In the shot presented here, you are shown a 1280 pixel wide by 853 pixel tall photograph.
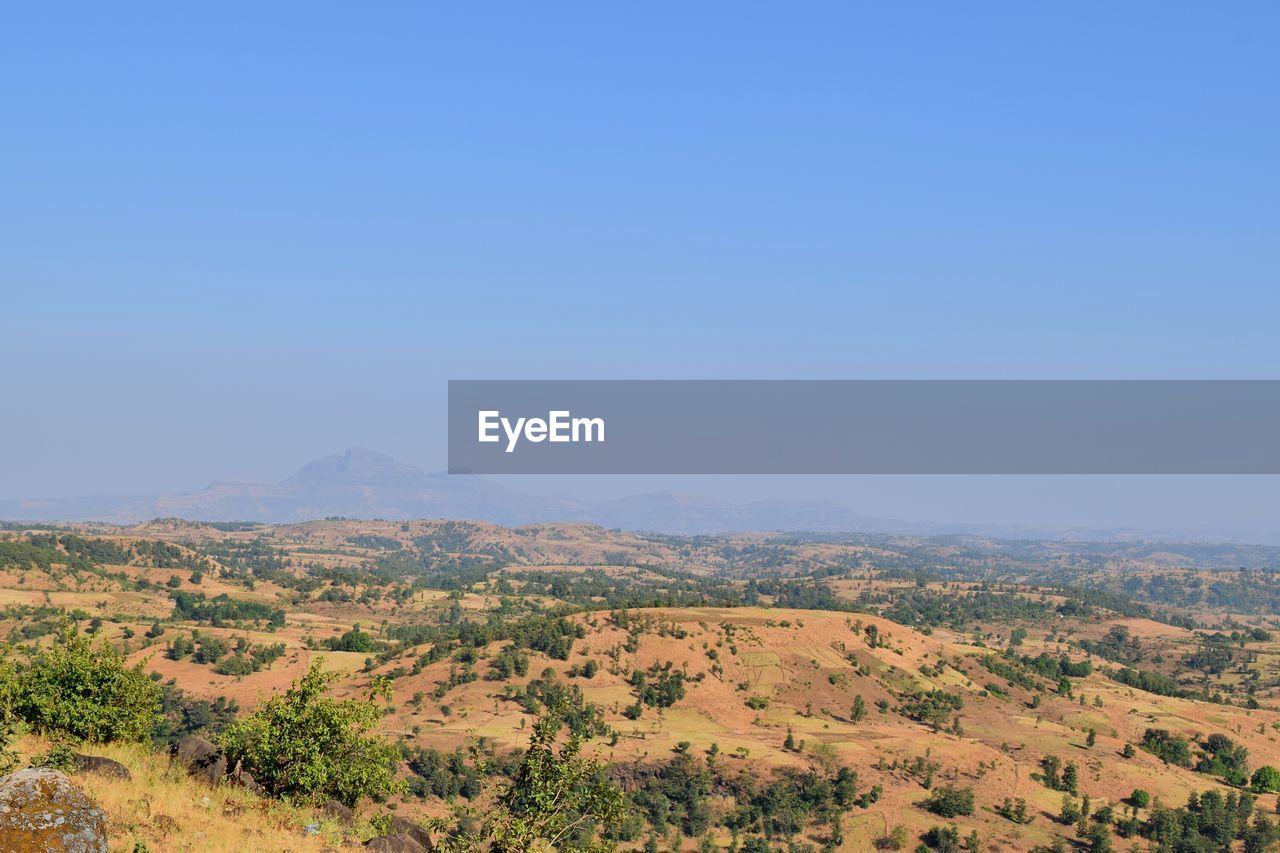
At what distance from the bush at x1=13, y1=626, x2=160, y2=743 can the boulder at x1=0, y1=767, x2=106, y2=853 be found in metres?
19.2

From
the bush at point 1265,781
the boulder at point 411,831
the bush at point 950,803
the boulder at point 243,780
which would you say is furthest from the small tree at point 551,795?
the bush at point 1265,781

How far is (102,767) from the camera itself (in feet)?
93.0

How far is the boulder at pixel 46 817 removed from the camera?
17906 millimetres

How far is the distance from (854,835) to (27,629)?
4693 inches

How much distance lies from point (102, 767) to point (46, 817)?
11.2m

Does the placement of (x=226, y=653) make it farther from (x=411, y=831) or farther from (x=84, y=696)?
(x=411, y=831)

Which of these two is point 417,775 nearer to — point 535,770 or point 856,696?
point 856,696

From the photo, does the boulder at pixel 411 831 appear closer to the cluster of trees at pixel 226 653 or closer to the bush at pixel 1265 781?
the bush at pixel 1265 781

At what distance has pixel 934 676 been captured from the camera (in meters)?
132

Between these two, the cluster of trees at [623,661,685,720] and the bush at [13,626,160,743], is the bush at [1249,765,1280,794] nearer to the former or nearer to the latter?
the cluster of trees at [623,661,685,720]

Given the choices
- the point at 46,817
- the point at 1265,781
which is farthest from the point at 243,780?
the point at 1265,781

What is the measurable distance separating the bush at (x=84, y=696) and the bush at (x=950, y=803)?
65.9m

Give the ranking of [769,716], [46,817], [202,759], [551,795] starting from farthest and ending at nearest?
[769,716], [202,759], [551,795], [46,817]

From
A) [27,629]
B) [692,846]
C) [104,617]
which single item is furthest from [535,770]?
[104,617]
